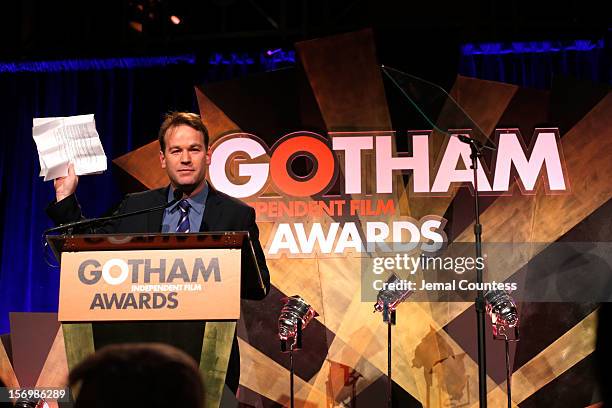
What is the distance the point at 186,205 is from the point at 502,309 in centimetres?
258

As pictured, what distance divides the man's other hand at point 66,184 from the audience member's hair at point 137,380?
179 centimetres

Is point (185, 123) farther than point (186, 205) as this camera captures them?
Yes

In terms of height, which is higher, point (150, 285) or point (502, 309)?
point (150, 285)

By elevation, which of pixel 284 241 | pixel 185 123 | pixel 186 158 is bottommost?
pixel 284 241

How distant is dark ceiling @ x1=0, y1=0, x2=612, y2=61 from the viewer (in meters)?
5.78

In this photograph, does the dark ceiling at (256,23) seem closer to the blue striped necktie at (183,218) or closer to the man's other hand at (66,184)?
the man's other hand at (66,184)

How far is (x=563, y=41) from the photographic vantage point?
5863mm

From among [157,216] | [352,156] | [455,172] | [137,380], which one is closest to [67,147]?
[157,216]

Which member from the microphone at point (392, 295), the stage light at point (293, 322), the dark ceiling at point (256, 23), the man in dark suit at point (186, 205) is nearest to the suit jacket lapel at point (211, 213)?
the man in dark suit at point (186, 205)

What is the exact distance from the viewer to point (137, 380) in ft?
3.54

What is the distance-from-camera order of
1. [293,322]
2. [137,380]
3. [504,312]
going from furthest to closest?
[293,322], [504,312], [137,380]

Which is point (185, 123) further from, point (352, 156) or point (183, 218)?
point (352, 156)

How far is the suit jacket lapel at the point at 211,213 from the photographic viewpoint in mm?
2816

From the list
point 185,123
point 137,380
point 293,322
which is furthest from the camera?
point 293,322
